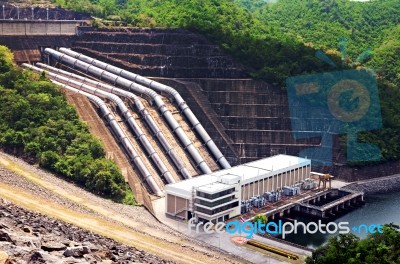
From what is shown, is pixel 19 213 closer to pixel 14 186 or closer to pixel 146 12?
pixel 14 186

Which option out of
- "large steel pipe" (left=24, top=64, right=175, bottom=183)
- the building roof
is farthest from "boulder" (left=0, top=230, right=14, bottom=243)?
"large steel pipe" (left=24, top=64, right=175, bottom=183)

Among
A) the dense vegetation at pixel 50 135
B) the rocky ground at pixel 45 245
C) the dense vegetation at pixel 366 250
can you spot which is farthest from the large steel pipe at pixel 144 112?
the dense vegetation at pixel 366 250

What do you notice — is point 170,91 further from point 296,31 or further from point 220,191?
point 296,31

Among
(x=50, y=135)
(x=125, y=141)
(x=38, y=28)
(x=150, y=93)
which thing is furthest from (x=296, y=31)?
(x=50, y=135)

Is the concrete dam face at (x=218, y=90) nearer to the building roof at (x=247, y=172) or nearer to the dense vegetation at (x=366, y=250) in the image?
the building roof at (x=247, y=172)

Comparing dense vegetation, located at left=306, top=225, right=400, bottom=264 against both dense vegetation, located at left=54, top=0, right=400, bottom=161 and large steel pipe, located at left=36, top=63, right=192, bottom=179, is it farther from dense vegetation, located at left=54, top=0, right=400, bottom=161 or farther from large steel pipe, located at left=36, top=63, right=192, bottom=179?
dense vegetation, located at left=54, top=0, right=400, bottom=161
